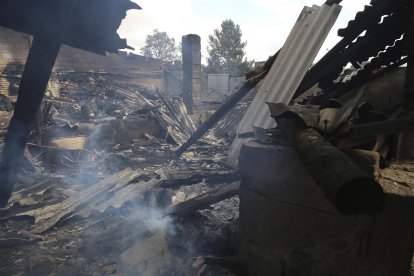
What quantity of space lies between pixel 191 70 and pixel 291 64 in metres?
9.19

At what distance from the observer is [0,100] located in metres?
11.2

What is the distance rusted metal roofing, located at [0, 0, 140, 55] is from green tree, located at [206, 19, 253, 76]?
41474 millimetres

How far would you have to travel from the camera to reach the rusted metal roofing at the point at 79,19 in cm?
198

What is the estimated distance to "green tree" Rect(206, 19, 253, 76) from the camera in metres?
45.3

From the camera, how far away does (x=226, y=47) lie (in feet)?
151

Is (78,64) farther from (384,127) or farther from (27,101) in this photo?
(384,127)

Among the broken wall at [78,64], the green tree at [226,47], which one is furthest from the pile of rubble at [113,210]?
the green tree at [226,47]

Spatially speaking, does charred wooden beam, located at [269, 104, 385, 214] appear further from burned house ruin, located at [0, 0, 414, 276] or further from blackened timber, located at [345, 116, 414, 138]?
blackened timber, located at [345, 116, 414, 138]

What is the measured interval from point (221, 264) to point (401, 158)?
1.99 meters

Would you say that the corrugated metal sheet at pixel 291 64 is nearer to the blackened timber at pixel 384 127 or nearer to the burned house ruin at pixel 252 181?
the burned house ruin at pixel 252 181

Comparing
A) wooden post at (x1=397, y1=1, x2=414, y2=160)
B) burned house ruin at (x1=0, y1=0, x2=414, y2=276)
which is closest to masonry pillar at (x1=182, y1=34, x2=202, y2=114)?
burned house ruin at (x1=0, y1=0, x2=414, y2=276)

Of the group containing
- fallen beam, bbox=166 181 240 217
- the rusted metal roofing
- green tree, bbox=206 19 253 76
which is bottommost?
fallen beam, bbox=166 181 240 217

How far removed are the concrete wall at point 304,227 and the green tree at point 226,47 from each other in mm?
41727

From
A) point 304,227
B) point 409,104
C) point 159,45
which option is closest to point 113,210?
point 304,227
